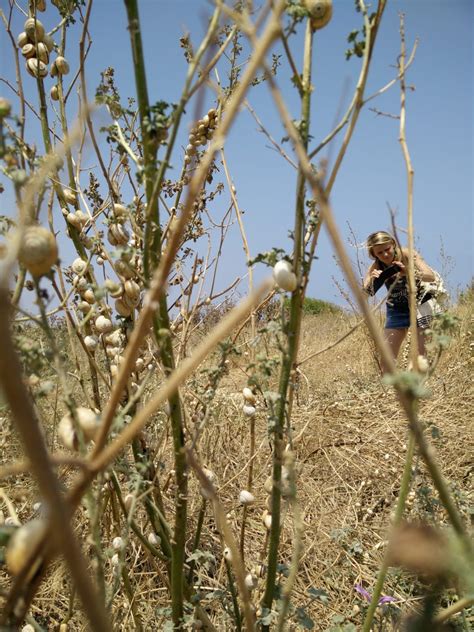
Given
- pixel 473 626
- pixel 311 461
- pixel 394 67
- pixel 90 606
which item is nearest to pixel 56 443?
pixel 311 461

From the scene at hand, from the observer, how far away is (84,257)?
3.04ft

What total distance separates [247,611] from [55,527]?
437 mm

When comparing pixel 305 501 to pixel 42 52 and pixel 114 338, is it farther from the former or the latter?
pixel 42 52

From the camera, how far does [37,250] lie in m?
0.38

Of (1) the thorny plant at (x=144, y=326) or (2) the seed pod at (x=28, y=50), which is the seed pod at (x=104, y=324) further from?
(2) the seed pod at (x=28, y=50)

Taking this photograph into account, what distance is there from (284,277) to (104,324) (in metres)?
0.42

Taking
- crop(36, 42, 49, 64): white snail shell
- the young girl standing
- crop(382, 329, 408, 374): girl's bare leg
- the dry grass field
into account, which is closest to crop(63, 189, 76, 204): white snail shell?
crop(36, 42, 49, 64): white snail shell

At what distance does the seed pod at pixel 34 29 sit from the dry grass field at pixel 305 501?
2.19ft

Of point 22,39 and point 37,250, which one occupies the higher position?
point 22,39

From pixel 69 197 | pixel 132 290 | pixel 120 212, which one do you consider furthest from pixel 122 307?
pixel 69 197

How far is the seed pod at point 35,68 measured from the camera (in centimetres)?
92

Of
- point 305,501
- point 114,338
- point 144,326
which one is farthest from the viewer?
point 305,501

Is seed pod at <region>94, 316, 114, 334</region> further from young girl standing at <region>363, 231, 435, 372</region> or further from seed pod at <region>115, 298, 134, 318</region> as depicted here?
young girl standing at <region>363, 231, 435, 372</region>

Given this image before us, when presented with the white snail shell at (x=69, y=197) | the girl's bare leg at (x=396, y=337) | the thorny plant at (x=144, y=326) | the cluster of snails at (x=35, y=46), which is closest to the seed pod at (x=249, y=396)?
the thorny plant at (x=144, y=326)
